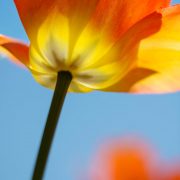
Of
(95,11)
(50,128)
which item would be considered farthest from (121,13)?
(50,128)

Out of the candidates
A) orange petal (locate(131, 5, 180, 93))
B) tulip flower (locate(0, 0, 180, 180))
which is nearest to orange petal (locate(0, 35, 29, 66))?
tulip flower (locate(0, 0, 180, 180))

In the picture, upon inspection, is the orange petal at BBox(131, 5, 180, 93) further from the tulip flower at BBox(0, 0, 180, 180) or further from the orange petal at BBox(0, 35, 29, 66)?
the orange petal at BBox(0, 35, 29, 66)

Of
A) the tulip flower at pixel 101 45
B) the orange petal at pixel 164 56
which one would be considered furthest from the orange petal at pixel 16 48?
the orange petal at pixel 164 56

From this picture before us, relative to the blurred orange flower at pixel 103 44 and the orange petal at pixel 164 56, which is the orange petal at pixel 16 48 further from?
the orange petal at pixel 164 56

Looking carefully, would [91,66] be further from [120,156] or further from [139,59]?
[120,156]

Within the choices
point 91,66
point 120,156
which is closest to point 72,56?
point 91,66

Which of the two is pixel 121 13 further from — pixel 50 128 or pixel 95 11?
pixel 50 128

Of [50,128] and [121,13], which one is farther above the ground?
[121,13]

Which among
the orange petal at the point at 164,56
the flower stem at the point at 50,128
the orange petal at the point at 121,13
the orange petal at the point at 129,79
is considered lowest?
the flower stem at the point at 50,128

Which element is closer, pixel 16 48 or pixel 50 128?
pixel 50 128
